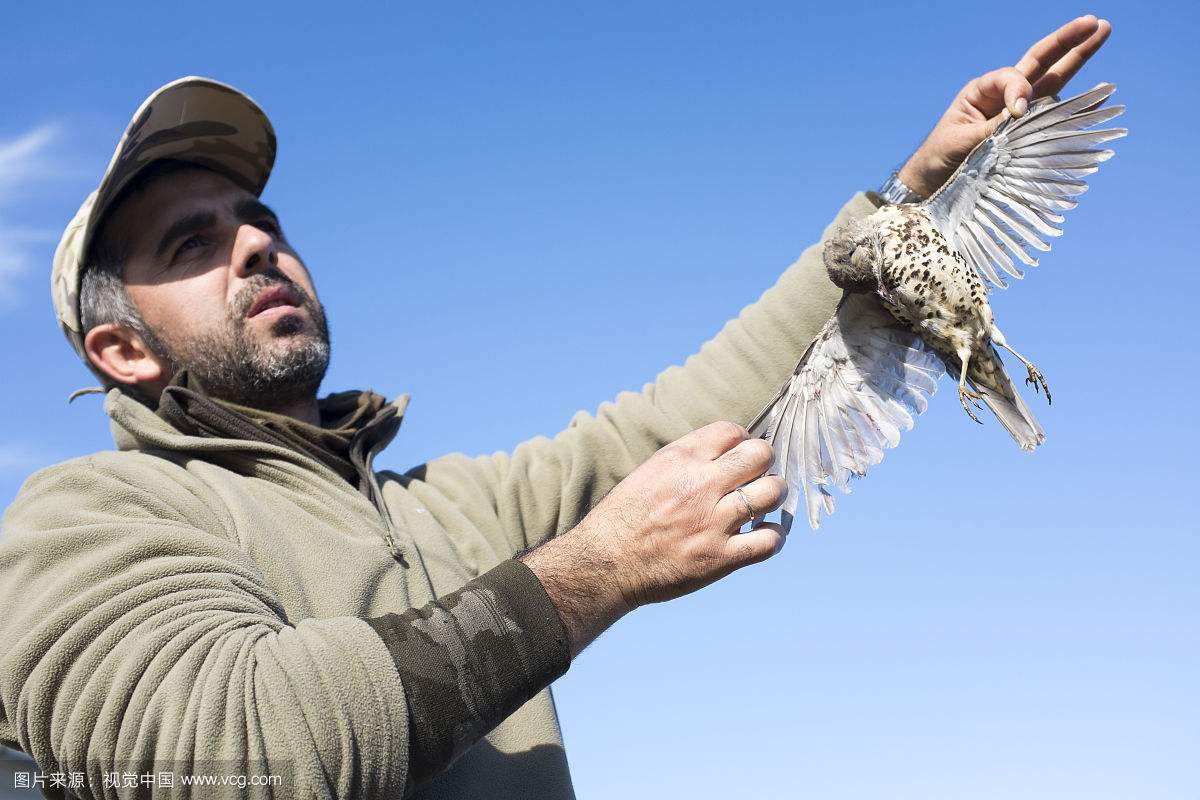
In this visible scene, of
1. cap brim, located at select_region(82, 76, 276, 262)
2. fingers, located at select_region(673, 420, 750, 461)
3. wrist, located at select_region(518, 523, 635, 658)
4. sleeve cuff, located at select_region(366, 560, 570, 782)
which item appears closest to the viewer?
sleeve cuff, located at select_region(366, 560, 570, 782)

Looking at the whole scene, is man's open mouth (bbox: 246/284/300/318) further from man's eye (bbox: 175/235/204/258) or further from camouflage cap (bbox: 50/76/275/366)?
camouflage cap (bbox: 50/76/275/366)

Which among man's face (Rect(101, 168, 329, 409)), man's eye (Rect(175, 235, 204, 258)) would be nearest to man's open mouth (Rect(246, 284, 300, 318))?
man's face (Rect(101, 168, 329, 409))

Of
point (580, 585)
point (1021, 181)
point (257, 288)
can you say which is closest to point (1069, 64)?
point (1021, 181)

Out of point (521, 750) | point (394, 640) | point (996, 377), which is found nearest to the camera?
point (394, 640)

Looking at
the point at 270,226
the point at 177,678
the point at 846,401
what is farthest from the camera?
the point at 270,226

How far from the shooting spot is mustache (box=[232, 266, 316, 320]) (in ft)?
9.52

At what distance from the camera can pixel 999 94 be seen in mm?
2480

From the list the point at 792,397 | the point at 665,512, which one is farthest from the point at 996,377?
the point at 665,512

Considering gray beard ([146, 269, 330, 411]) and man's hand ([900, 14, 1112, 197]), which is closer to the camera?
man's hand ([900, 14, 1112, 197])

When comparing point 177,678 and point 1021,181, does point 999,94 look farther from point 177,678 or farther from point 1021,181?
point 177,678

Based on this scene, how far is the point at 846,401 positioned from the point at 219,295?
1746 millimetres

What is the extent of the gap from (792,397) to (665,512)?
71 centimetres

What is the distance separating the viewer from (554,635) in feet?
6.03

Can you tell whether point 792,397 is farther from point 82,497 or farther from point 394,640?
point 82,497
